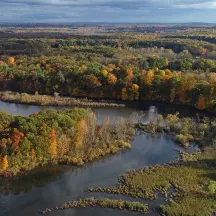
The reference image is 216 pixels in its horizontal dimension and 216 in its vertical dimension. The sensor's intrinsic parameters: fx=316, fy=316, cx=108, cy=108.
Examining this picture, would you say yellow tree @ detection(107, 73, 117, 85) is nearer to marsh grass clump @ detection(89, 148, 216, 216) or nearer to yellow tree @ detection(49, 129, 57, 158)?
marsh grass clump @ detection(89, 148, 216, 216)

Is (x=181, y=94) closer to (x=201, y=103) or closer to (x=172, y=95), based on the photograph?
(x=172, y=95)

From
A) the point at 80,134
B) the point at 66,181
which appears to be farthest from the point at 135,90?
the point at 66,181

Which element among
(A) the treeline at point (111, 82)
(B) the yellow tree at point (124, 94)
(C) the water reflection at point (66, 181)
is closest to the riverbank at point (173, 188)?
(C) the water reflection at point (66, 181)

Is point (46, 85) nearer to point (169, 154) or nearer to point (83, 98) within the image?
point (83, 98)

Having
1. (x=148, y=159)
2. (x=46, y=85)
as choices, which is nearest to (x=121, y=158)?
(x=148, y=159)

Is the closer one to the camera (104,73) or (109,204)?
(109,204)
